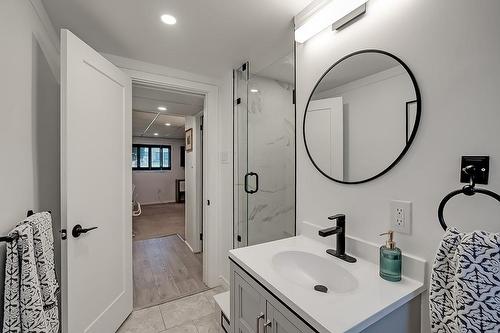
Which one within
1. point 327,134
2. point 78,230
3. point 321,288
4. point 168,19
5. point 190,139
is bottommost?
point 321,288

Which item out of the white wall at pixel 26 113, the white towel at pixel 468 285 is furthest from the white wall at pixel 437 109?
the white wall at pixel 26 113

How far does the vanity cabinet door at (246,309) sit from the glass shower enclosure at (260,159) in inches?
39.0

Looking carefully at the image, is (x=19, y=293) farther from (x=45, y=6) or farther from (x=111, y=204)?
(x=45, y=6)

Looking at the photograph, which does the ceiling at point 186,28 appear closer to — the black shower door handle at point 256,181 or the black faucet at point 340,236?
the black shower door handle at point 256,181

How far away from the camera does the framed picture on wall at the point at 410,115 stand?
882mm

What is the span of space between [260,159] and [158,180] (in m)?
6.03

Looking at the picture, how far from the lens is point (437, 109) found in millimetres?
815

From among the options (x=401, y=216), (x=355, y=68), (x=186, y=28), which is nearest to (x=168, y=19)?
(x=186, y=28)

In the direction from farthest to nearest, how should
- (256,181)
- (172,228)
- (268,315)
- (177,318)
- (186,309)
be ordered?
(172,228), (256,181), (186,309), (177,318), (268,315)

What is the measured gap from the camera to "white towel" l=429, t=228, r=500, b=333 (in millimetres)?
576

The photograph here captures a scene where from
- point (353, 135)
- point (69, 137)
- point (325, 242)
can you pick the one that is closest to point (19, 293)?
point (69, 137)

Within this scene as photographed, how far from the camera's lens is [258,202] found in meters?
2.17

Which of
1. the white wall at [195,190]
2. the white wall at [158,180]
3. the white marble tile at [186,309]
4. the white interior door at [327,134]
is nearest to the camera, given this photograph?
the white interior door at [327,134]

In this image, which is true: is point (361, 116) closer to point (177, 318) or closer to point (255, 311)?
point (255, 311)
